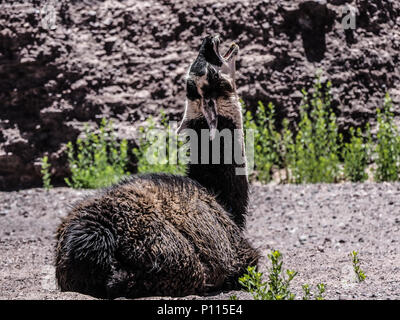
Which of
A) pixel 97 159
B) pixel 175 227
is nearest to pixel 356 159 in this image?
pixel 97 159

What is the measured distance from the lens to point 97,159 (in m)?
8.10

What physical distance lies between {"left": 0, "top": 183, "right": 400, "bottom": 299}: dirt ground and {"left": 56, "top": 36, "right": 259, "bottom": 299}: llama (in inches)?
7.2

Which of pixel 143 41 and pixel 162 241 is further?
pixel 143 41

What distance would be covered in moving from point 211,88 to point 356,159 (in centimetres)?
399

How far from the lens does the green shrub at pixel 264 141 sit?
328 inches

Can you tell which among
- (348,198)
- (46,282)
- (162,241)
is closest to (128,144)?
(348,198)

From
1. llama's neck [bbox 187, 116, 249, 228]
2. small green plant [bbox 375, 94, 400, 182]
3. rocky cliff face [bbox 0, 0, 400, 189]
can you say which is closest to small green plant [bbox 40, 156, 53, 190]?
rocky cliff face [bbox 0, 0, 400, 189]

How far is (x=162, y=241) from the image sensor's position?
160 inches

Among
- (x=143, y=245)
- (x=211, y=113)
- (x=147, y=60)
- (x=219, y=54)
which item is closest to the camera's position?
(x=143, y=245)

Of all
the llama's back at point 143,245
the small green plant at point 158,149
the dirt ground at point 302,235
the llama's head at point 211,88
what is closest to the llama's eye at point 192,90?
the llama's head at point 211,88

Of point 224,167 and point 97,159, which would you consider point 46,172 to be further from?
point 224,167

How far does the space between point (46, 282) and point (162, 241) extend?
1.36m

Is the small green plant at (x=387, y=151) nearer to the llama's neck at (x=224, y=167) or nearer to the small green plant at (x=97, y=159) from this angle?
the small green plant at (x=97, y=159)
